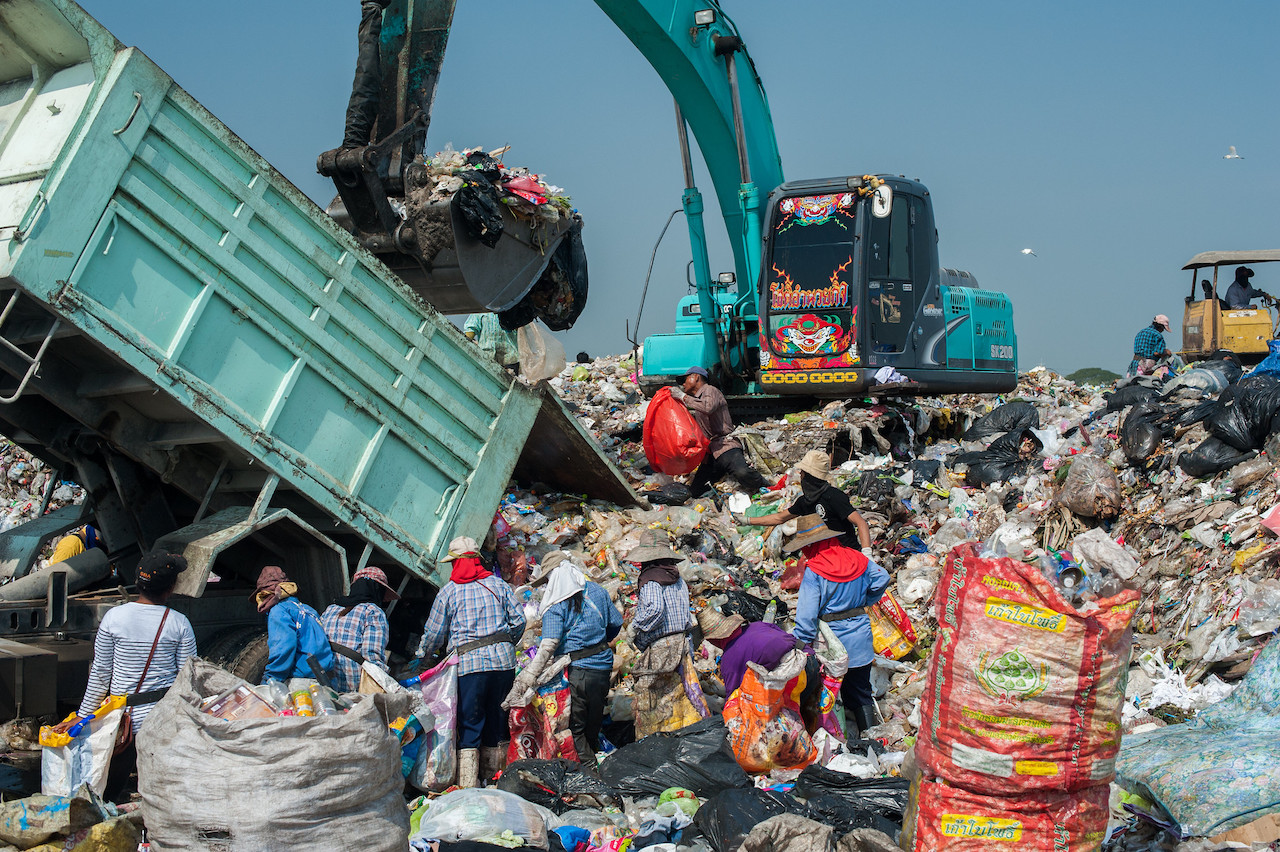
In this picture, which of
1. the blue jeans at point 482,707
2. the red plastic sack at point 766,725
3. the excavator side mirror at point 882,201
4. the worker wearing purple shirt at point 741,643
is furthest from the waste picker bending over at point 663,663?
the excavator side mirror at point 882,201

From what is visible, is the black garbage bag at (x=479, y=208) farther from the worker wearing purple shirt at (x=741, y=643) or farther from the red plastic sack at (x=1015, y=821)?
the red plastic sack at (x=1015, y=821)

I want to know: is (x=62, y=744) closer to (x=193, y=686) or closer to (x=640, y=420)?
(x=193, y=686)

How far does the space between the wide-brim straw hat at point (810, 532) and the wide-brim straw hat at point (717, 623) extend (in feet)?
1.48

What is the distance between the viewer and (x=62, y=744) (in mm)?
3635

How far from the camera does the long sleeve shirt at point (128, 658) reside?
3770 millimetres

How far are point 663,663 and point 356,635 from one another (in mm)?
1398

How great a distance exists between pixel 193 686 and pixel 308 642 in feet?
3.92

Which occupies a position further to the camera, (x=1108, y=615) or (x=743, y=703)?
(x=743, y=703)

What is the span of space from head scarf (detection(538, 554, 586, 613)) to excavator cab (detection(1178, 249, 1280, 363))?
1215 cm

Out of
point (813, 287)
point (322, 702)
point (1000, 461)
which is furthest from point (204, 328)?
point (1000, 461)

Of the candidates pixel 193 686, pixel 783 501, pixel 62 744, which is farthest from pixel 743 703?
pixel 783 501

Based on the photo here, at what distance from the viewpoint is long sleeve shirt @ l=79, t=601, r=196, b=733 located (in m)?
3.77

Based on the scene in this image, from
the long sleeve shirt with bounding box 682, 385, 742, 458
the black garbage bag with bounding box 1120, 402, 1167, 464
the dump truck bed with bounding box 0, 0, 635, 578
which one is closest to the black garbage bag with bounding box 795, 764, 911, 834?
the dump truck bed with bounding box 0, 0, 635, 578

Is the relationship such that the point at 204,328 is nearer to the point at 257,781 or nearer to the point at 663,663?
the point at 257,781
